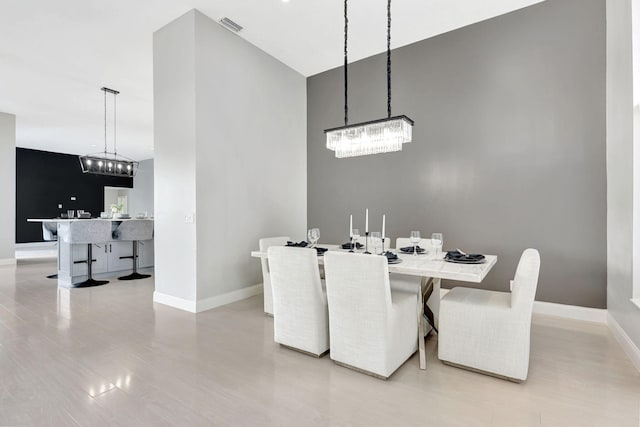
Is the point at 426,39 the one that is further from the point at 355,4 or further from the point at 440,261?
the point at 440,261

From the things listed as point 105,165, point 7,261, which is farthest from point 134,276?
point 7,261

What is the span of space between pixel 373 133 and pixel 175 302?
9.61 ft

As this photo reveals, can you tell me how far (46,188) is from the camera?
9.94 metres

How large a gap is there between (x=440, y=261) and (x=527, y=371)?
88cm

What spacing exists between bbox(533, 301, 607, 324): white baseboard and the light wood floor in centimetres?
12

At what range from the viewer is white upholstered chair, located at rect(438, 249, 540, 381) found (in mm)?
1966

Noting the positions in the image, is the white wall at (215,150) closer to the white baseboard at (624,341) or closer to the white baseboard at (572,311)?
the white baseboard at (572,311)

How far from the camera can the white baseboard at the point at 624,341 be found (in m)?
2.22

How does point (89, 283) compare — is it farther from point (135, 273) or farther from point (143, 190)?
point (143, 190)

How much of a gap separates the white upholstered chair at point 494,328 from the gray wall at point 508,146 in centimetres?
148

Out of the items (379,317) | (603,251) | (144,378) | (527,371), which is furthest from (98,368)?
(603,251)

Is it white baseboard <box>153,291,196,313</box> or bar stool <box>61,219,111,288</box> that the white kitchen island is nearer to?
bar stool <box>61,219,111,288</box>

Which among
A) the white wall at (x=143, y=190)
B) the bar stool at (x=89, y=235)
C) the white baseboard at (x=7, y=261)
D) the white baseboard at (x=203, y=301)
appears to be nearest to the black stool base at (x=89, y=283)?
the bar stool at (x=89, y=235)

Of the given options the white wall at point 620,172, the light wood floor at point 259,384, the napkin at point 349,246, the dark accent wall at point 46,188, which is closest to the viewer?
the light wood floor at point 259,384
